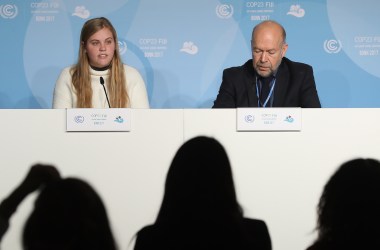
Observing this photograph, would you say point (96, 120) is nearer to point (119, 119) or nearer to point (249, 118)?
point (119, 119)

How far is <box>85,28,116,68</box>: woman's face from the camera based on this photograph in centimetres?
390

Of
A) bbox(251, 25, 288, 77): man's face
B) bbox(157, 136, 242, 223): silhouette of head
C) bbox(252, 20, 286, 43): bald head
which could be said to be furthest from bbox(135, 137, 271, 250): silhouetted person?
bbox(252, 20, 286, 43): bald head

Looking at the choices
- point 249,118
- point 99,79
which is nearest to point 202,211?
point 249,118

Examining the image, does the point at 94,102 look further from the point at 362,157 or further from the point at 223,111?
the point at 362,157

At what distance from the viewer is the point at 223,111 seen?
2680mm

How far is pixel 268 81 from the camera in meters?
3.80

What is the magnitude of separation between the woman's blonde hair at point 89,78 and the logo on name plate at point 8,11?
4.52ft

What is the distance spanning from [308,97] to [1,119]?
1790 mm

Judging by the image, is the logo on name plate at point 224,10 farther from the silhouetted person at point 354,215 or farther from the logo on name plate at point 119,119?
the silhouetted person at point 354,215

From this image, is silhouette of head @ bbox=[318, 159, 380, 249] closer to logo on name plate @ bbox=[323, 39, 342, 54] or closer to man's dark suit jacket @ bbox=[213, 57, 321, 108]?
man's dark suit jacket @ bbox=[213, 57, 321, 108]

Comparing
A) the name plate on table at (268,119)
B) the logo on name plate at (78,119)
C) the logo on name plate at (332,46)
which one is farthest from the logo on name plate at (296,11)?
the logo on name plate at (78,119)

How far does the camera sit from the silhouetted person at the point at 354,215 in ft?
7.89

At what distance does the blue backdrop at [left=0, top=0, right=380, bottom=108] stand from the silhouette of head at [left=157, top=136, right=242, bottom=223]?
248 centimetres

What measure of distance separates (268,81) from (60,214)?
169cm
